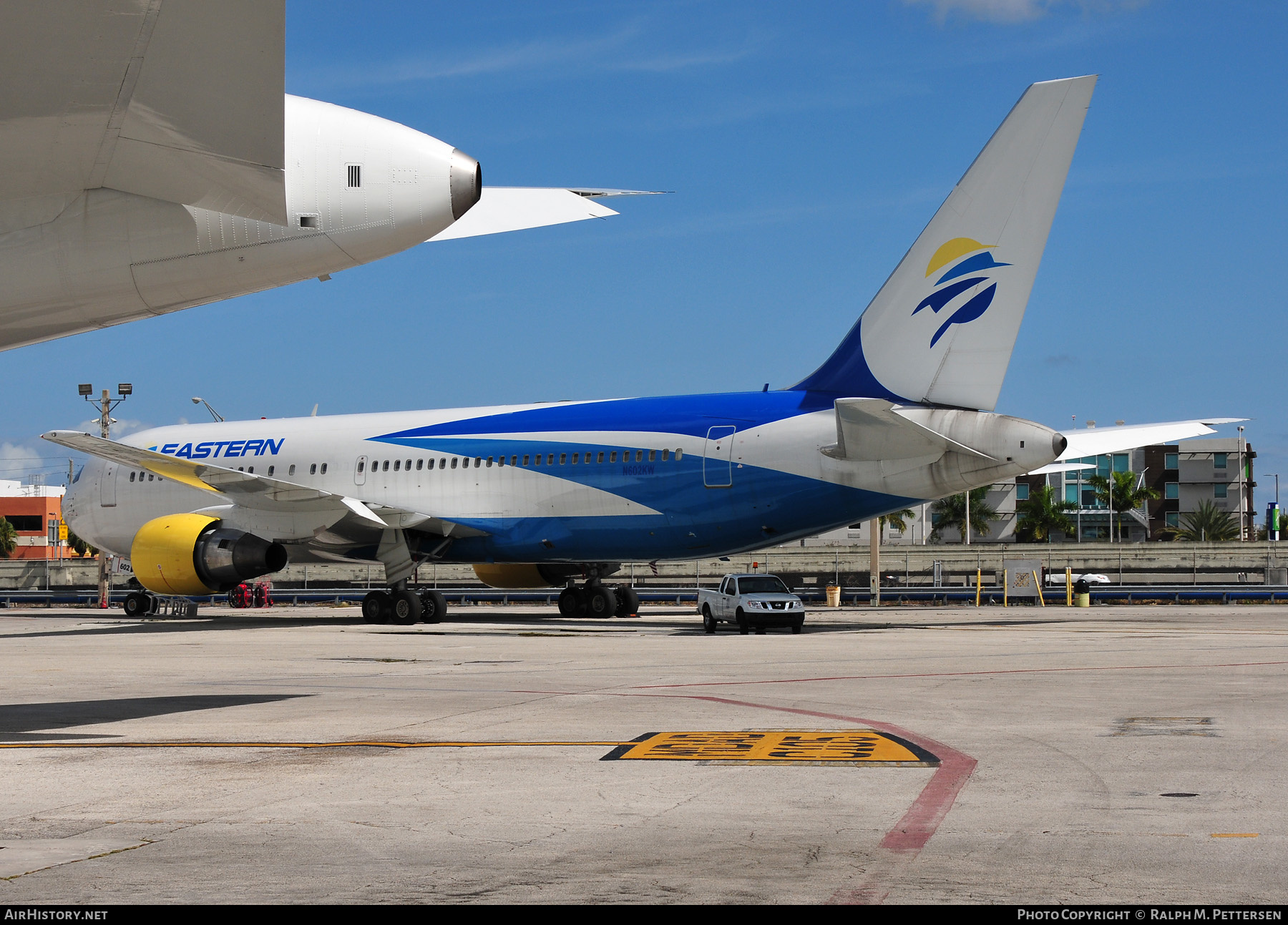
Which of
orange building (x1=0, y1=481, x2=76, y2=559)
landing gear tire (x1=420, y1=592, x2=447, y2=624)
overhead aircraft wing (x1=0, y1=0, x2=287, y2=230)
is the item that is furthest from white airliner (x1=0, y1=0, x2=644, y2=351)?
orange building (x1=0, y1=481, x2=76, y2=559)

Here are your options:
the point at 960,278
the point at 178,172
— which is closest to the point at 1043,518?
the point at 960,278

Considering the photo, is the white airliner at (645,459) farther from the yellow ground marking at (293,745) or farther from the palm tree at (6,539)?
the palm tree at (6,539)

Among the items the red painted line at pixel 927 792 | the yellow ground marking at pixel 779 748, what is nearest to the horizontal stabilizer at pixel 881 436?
the red painted line at pixel 927 792

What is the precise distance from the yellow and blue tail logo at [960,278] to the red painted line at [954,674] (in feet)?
28.6

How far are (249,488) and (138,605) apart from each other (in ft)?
30.3

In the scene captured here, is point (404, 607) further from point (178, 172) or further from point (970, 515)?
point (970, 515)

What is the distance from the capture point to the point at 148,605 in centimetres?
3566

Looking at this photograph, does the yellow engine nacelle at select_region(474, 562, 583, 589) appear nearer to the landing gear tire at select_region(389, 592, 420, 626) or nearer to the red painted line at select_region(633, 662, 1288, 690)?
the landing gear tire at select_region(389, 592, 420, 626)

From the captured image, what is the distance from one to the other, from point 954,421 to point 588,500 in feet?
28.4

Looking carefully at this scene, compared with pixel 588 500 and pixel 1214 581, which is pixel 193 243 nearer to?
pixel 588 500

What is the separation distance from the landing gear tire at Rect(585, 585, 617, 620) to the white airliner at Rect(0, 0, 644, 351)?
23692 millimetres

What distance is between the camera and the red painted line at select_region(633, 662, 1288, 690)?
1497cm

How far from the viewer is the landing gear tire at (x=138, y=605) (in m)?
35.6

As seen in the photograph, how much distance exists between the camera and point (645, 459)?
89.0ft
